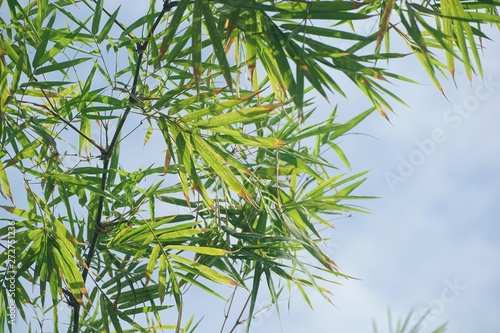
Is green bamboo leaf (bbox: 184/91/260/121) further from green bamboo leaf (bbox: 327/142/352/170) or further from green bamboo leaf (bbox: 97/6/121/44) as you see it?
green bamboo leaf (bbox: 327/142/352/170)

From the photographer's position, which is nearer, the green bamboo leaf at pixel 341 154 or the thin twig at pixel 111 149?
the thin twig at pixel 111 149

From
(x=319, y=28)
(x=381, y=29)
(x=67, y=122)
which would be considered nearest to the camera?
(x=381, y=29)

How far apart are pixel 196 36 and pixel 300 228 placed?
0.84 meters

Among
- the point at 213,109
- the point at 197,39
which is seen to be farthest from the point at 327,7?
the point at 213,109

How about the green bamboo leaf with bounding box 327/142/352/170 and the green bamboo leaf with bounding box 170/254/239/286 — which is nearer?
the green bamboo leaf with bounding box 170/254/239/286

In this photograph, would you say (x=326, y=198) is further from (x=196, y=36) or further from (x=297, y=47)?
(x=196, y=36)

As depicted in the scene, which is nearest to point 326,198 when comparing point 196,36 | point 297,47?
point 297,47

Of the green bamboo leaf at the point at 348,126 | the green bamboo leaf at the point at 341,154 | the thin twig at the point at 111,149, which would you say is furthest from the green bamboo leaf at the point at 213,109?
the green bamboo leaf at the point at 341,154

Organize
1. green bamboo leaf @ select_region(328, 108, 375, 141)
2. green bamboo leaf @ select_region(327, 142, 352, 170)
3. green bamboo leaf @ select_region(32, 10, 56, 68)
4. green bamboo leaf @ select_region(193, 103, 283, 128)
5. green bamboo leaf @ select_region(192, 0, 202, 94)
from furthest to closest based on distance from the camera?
green bamboo leaf @ select_region(327, 142, 352, 170), green bamboo leaf @ select_region(328, 108, 375, 141), green bamboo leaf @ select_region(32, 10, 56, 68), green bamboo leaf @ select_region(193, 103, 283, 128), green bamboo leaf @ select_region(192, 0, 202, 94)

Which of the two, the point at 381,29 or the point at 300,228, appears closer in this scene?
the point at 381,29

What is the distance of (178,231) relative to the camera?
183cm

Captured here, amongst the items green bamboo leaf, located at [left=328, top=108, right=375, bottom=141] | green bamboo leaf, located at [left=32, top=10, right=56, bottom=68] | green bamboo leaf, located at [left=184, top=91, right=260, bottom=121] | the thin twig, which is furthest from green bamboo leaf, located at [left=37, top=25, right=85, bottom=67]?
green bamboo leaf, located at [left=328, top=108, right=375, bottom=141]

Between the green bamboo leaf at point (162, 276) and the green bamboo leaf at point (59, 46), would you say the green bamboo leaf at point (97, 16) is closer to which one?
the green bamboo leaf at point (59, 46)

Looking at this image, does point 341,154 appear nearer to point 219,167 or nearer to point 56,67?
point 219,167
